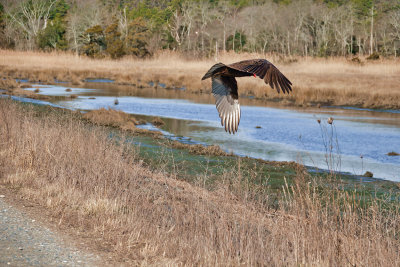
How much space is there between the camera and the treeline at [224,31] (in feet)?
174

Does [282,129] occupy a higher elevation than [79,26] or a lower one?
lower

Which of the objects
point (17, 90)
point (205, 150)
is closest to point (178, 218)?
point (205, 150)

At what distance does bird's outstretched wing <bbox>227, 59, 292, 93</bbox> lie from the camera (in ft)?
16.5

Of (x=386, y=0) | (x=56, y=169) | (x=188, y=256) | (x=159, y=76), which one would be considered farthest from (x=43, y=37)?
(x=188, y=256)

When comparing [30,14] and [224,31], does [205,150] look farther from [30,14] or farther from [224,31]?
[30,14]

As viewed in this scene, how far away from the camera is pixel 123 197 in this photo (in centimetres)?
658

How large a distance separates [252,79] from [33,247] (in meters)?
28.4

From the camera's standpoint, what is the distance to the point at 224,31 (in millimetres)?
59062

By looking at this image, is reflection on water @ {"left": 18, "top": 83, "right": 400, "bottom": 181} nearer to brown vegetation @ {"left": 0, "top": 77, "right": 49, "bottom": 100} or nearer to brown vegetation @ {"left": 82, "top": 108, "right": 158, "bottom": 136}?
brown vegetation @ {"left": 82, "top": 108, "right": 158, "bottom": 136}

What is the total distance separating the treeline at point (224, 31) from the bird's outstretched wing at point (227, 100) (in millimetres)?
39601

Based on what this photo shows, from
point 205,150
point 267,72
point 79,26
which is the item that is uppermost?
point 79,26

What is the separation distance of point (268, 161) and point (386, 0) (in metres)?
66.6

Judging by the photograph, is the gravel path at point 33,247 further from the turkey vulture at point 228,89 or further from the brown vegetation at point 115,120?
the brown vegetation at point 115,120

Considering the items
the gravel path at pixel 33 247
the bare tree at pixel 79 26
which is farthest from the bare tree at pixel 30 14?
the gravel path at pixel 33 247
